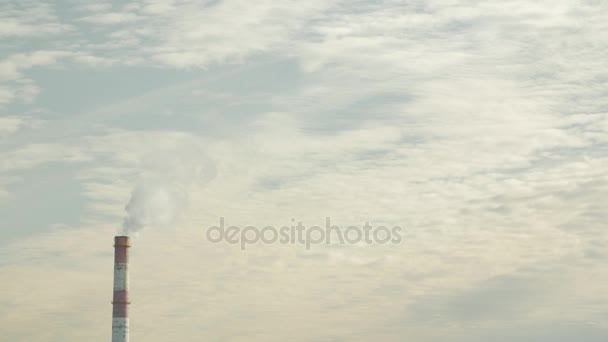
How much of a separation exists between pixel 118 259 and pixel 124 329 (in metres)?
5.75

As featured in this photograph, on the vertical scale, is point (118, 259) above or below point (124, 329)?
above

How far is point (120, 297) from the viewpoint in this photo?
74.6 meters

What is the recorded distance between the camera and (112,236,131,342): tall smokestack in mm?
73812

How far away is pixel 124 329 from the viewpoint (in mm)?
74000

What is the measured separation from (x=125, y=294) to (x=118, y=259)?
296cm

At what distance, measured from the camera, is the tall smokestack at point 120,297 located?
7381 centimetres

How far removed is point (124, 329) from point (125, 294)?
283cm

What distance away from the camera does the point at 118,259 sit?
7575 cm

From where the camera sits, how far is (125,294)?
246ft
